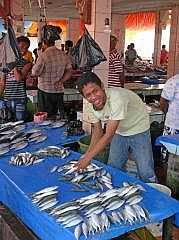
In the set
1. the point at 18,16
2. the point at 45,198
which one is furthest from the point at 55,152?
the point at 18,16

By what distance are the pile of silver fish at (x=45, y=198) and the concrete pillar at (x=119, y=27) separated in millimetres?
16940

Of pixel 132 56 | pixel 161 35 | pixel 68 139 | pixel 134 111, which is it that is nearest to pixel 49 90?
pixel 68 139

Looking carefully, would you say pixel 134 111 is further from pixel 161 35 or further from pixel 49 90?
pixel 161 35

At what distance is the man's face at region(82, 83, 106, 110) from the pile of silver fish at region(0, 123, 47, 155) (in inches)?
57.1

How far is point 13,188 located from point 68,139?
1.78 meters

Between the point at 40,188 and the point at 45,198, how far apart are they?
11.0 inches

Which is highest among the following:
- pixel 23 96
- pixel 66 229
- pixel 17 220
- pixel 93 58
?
pixel 93 58

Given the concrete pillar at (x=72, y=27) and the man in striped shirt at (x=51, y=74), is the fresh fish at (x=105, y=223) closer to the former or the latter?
the man in striped shirt at (x=51, y=74)

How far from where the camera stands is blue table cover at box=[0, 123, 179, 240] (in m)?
2.50

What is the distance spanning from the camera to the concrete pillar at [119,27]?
63.0 ft

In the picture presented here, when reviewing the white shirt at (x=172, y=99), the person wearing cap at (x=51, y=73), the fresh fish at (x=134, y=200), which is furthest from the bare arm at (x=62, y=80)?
the fresh fish at (x=134, y=200)

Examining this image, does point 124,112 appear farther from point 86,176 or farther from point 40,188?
point 40,188

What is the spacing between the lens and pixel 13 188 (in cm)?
316

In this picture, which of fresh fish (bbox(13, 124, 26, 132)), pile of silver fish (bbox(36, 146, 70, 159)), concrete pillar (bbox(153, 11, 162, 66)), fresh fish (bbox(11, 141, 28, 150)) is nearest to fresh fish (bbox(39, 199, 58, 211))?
pile of silver fish (bbox(36, 146, 70, 159))
